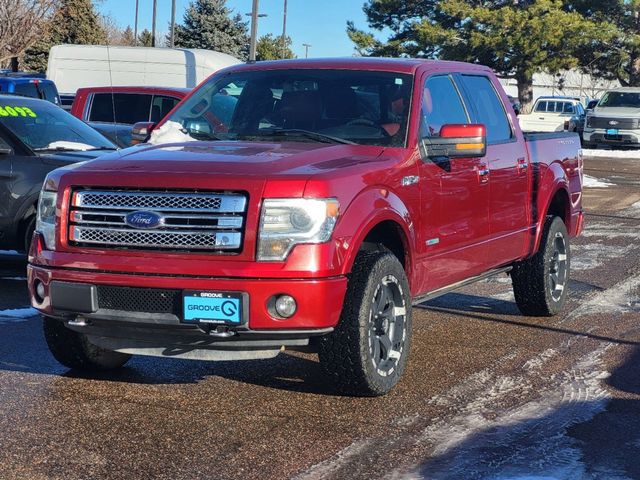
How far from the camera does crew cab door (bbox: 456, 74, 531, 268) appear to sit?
7199 mm

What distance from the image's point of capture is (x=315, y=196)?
17.0 feet

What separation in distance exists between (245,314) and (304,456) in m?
0.76

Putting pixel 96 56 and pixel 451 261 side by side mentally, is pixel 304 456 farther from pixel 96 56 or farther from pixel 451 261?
pixel 96 56

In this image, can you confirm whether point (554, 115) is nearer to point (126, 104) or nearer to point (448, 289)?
point (126, 104)

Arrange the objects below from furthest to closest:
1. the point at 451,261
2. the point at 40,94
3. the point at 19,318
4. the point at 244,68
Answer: the point at 40,94, the point at 19,318, the point at 244,68, the point at 451,261

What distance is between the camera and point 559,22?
4297cm

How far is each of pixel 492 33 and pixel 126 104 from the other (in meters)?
29.3

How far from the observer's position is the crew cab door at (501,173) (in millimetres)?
7199

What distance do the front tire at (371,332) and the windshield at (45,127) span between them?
5313 millimetres

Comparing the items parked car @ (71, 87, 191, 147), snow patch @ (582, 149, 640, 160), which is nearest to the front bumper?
parked car @ (71, 87, 191, 147)

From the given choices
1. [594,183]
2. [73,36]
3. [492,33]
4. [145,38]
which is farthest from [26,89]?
[145,38]

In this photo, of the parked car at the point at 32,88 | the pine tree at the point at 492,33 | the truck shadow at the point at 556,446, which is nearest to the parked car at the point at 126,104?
the parked car at the point at 32,88

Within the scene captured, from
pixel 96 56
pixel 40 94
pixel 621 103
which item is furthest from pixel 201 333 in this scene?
pixel 621 103

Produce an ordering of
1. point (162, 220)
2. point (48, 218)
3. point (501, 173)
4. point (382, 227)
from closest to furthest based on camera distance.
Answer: point (162, 220) < point (48, 218) < point (382, 227) < point (501, 173)
